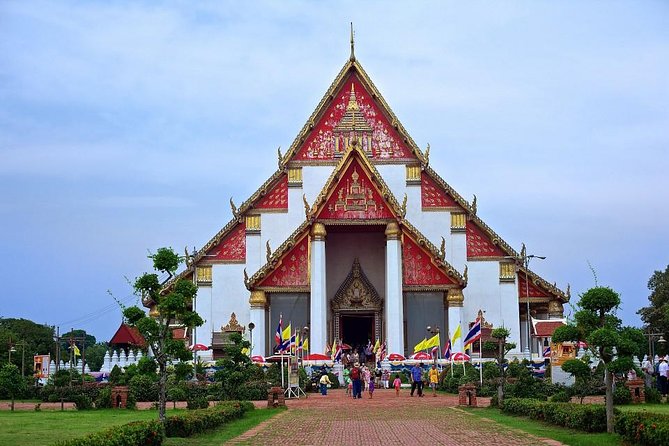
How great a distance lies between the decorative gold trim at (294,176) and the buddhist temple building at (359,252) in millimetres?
45

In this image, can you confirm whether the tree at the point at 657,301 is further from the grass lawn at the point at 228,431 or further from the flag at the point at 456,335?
the grass lawn at the point at 228,431

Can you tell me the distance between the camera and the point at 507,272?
42875mm

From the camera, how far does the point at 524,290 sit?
143 feet

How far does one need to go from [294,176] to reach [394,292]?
7.51 meters

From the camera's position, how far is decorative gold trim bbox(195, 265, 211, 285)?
1684 inches

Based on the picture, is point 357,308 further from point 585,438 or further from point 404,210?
point 585,438

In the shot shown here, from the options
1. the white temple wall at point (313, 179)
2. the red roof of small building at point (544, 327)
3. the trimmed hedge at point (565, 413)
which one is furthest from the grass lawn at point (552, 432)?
the white temple wall at point (313, 179)

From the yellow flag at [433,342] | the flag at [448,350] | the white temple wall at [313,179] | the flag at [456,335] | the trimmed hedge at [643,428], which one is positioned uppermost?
the white temple wall at [313,179]

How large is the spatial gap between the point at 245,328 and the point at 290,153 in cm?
809

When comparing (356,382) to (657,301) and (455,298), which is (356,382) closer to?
(455,298)

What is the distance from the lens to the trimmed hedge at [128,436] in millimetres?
12867

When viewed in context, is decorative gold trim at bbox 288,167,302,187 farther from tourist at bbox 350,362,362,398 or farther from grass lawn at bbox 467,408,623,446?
grass lawn at bbox 467,408,623,446

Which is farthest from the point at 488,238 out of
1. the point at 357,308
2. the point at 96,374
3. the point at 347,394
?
the point at 96,374

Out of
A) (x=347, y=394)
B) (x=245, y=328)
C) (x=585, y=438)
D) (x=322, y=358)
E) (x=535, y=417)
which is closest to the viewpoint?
(x=585, y=438)
